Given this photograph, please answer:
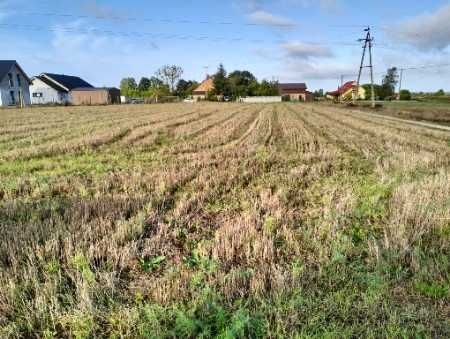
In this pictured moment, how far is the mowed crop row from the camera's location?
3029 millimetres

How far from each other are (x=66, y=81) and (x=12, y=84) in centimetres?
1901

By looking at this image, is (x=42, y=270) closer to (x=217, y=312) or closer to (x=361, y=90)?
(x=217, y=312)

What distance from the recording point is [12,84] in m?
63.2

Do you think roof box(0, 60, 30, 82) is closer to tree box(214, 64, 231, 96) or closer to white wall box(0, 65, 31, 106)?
white wall box(0, 65, 31, 106)

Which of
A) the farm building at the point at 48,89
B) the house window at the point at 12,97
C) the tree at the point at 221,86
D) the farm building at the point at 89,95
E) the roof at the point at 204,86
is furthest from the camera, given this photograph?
the roof at the point at 204,86

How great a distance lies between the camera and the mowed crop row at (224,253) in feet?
9.94

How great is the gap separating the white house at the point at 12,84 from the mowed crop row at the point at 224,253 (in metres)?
61.8

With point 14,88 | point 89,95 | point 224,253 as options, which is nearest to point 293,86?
point 89,95

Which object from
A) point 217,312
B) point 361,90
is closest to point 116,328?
point 217,312

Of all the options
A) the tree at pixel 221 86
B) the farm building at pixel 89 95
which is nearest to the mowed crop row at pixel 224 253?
the farm building at pixel 89 95

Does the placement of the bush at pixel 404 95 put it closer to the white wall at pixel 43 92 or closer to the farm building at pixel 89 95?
the farm building at pixel 89 95

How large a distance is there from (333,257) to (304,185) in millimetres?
3559

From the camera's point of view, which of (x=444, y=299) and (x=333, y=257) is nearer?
(x=444, y=299)

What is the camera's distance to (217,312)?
3111 millimetres
